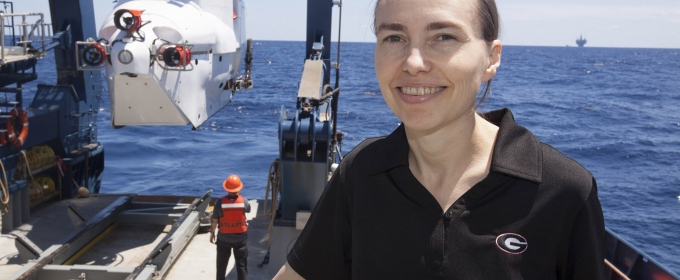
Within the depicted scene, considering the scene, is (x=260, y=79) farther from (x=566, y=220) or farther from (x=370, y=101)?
(x=566, y=220)

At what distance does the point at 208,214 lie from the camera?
12914 millimetres

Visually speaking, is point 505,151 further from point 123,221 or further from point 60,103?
point 60,103

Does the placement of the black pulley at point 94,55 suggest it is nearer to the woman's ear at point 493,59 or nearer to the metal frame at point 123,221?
the metal frame at point 123,221

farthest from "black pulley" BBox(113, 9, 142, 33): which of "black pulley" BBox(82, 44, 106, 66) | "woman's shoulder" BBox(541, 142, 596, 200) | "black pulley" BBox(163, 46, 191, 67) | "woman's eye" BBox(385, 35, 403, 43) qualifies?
"woman's shoulder" BBox(541, 142, 596, 200)

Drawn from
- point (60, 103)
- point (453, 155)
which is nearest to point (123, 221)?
point (60, 103)

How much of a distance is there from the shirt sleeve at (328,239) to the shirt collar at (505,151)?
17cm

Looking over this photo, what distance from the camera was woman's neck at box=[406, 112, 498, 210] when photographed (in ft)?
6.31

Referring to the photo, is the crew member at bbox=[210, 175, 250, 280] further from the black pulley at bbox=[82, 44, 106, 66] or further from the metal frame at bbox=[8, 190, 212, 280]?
the black pulley at bbox=[82, 44, 106, 66]

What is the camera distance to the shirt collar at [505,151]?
185 cm

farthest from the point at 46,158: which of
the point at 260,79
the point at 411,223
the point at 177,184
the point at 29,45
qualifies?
the point at 260,79

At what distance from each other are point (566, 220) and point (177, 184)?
79.5 ft

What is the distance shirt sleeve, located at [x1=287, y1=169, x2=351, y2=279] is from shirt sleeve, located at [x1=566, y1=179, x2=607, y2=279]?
0.74 meters

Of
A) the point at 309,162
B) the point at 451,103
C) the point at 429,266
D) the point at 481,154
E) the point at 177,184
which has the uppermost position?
the point at 451,103

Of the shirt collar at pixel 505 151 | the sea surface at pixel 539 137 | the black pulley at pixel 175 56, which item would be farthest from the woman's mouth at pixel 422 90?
the sea surface at pixel 539 137
